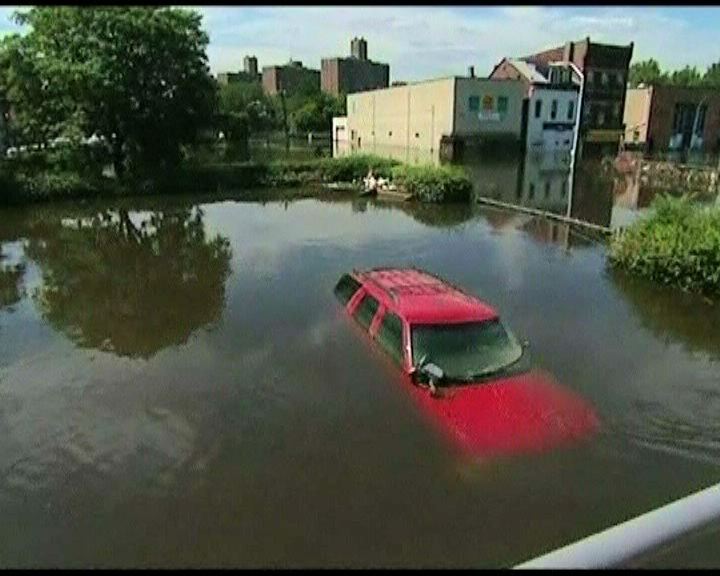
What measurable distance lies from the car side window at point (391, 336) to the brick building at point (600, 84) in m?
46.2

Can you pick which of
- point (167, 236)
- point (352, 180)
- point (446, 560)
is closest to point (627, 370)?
point (446, 560)

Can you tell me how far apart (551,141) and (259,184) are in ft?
86.3

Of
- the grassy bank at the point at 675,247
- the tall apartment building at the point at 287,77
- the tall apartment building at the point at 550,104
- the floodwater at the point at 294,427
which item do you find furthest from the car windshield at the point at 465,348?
the tall apartment building at the point at 287,77

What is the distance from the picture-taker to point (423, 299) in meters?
9.10

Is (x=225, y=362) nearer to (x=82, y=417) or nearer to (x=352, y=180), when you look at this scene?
(x=82, y=417)

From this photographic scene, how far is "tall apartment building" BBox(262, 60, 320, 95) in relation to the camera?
111 meters

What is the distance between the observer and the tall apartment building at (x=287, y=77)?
111375 mm

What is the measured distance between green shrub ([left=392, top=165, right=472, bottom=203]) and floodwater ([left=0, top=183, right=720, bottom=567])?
1204 cm

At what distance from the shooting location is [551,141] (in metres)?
48.4

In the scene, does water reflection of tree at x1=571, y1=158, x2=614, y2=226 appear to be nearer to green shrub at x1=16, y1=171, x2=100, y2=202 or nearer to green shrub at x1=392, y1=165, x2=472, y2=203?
green shrub at x1=392, y1=165, x2=472, y2=203

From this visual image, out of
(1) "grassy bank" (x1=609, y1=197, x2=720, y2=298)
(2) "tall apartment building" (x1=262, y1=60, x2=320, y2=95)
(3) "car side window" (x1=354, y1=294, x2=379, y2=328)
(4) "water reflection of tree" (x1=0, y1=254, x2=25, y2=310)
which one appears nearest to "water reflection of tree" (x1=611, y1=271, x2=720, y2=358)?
(1) "grassy bank" (x1=609, y1=197, x2=720, y2=298)

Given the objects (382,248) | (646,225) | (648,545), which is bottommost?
(382,248)

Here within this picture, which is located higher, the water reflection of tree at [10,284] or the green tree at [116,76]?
the green tree at [116,76]

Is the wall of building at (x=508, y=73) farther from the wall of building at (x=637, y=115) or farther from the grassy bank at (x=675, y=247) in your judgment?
the grassy bank at (x=675, y=247)
